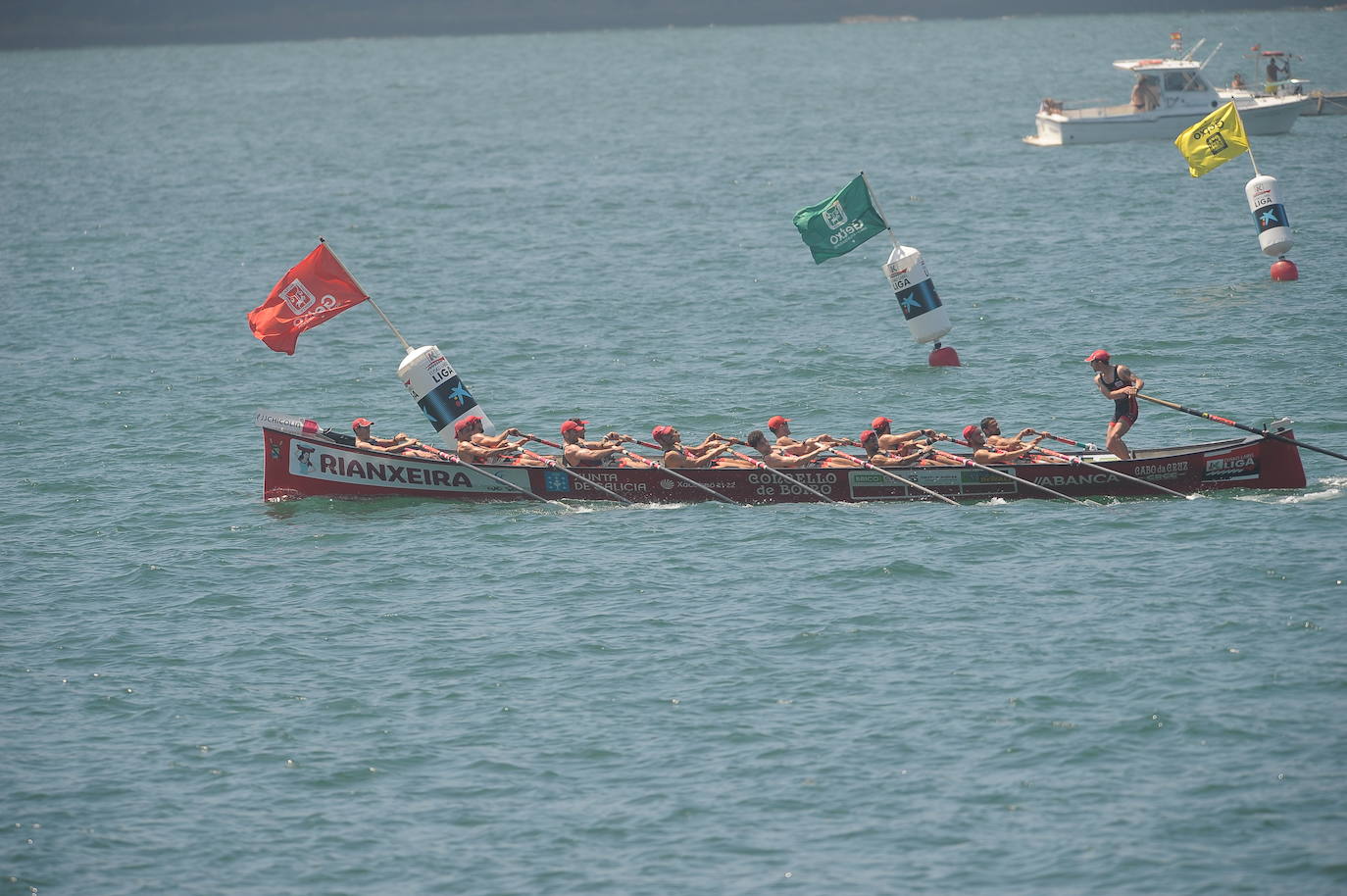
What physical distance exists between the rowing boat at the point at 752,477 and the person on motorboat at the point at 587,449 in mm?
190

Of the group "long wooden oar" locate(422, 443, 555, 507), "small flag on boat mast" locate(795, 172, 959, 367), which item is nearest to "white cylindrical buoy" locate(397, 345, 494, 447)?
"long wooden oar" locate(422, 443, 555, 507)

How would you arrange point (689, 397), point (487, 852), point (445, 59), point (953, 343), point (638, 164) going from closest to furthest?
point (487, 852)
point (689, 397)
point (953, 343)
point (638, 164)
point (445, 59)

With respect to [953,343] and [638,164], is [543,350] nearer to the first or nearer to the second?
[953,343]

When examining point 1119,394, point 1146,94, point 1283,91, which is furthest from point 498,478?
point 1283,91

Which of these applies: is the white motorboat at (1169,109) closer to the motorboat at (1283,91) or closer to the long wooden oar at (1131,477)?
the motorboat at (1283,91)

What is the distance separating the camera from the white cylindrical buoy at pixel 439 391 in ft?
98.2

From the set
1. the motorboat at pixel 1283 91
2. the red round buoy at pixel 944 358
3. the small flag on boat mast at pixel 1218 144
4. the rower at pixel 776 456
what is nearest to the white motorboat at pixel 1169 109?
the motorboat at pixel 1283 91

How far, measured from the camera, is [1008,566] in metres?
24.3

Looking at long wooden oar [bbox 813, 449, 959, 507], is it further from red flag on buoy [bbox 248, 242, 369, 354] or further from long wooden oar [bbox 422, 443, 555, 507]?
red flag on buoy [bbox 248, 242, 369, 354]

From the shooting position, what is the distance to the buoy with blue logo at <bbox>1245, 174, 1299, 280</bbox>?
40.8 metres

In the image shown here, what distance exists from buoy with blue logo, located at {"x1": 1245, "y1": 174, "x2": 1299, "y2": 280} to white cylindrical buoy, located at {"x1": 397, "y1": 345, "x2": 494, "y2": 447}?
22135 millimetres

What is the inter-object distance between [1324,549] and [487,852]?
539 inches

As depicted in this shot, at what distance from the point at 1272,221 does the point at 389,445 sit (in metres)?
25.3

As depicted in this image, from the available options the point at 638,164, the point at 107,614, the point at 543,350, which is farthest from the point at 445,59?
the point at 107,614
